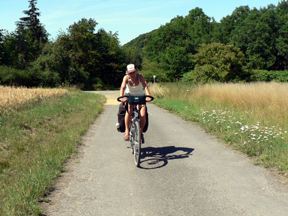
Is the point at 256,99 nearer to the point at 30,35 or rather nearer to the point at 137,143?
the point at 137,143

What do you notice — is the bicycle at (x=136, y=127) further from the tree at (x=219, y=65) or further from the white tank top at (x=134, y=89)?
the tree at (x=219, y=65)

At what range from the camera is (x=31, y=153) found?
5977mm

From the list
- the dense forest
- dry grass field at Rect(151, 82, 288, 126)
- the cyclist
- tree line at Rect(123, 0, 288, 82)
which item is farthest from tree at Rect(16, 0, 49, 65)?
the cyclist

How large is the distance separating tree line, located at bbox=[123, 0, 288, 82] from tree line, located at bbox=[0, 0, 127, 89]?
33.6ft

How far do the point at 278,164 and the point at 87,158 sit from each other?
3.75 m

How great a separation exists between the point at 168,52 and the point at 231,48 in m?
20.3

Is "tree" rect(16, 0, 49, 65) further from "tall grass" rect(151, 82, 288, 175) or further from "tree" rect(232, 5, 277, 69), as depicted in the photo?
"tall grass" rect(151, 82, 288, 175)

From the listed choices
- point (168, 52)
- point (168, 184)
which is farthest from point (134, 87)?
point (168, 52)

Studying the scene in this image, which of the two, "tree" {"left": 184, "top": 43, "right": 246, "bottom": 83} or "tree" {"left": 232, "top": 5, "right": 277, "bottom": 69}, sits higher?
"tree" {"left": 232, "top": 5, "right": 277, "bottom": 69}

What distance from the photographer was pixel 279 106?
29.0 feet

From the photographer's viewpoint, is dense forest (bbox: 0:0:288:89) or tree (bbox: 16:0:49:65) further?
tree (bbox: 16:0:49:65)

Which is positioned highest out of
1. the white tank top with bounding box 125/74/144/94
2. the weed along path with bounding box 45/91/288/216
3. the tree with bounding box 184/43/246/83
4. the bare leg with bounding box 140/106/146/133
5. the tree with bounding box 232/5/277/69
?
the tree with bounding box 232/5/277/69

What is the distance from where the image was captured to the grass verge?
366 centimetres

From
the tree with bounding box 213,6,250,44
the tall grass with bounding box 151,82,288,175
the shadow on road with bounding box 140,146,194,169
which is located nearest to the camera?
the shadow on road with bounding box 140,146,194,169
